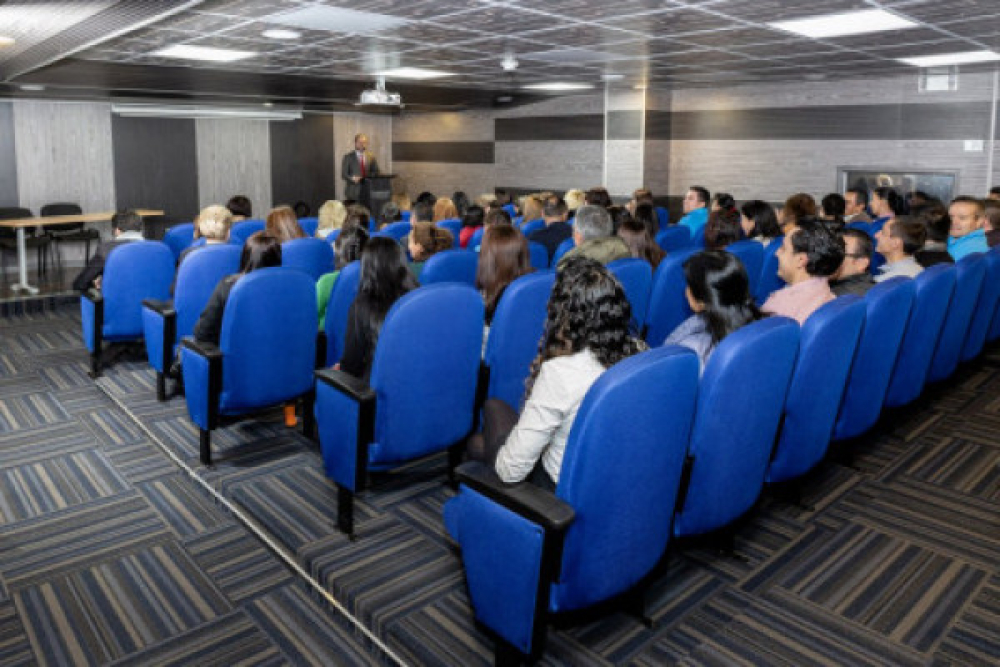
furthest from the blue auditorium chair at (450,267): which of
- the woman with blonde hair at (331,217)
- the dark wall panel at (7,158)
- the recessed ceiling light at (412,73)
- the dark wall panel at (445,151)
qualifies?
the dark wall panel at (445,151)

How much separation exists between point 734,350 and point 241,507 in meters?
2.29

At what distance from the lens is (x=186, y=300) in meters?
4.45

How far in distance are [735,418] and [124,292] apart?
4.28 metres

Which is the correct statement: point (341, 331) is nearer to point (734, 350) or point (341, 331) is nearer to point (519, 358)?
point (519, 358)

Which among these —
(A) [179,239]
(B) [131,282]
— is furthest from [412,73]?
(B) [131,282]

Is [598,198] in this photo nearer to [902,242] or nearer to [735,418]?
[902,242]

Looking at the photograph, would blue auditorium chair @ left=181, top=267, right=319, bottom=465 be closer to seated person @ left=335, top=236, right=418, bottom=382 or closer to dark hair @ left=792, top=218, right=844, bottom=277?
seated person @ left=335, top=236, right=418, bottom=382

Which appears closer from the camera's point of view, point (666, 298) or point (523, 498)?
point (523, 498)

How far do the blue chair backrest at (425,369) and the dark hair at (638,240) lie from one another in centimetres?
229

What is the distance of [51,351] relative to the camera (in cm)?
604

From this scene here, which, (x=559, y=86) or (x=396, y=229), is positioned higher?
(x=559, y=86)

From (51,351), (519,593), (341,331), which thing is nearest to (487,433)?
(519,593)

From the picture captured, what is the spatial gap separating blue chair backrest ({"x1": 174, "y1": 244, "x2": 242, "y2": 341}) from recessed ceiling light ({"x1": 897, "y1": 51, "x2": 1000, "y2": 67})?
7256 millimetres

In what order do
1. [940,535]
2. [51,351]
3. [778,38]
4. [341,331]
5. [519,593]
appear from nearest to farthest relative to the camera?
[519,593], [940,535], [341,331], [51,351], [778,38]
